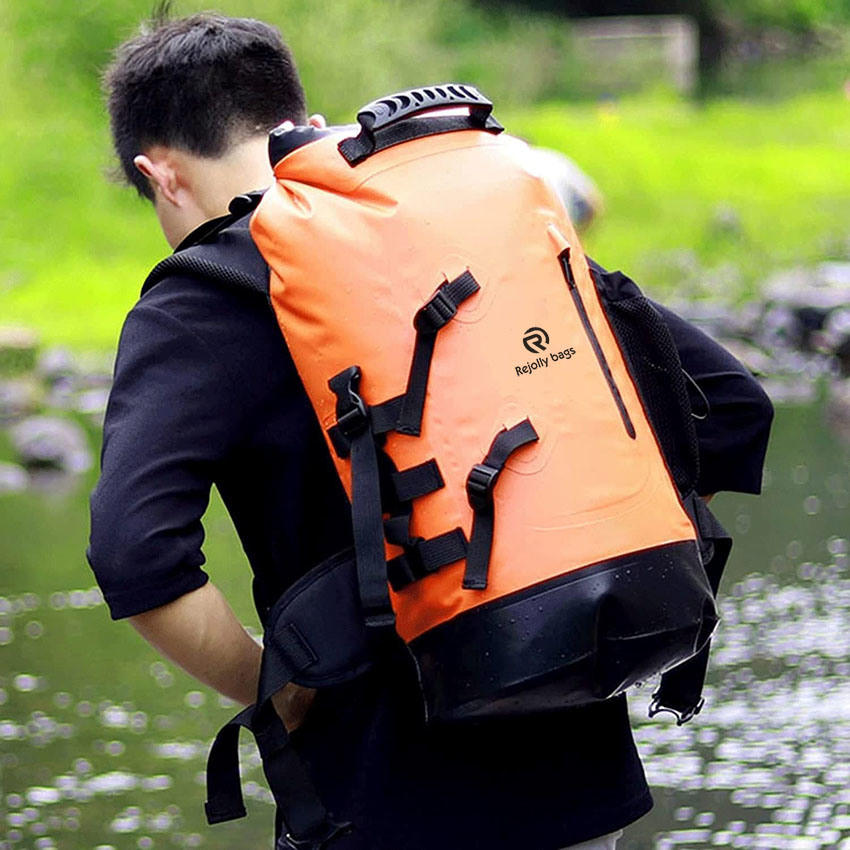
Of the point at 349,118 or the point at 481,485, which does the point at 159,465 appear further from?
the point at 349,118

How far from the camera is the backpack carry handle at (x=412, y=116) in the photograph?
5.72 ft

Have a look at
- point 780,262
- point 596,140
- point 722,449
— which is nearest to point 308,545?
point 722,449

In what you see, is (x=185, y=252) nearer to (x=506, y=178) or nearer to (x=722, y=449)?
(x=506, y=178)

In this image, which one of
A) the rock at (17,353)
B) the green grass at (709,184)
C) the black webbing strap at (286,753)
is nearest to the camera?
the black webbing strap at (286,753)

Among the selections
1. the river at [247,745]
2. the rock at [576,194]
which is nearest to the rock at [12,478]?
the river at [247,745]

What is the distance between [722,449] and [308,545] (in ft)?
1.74

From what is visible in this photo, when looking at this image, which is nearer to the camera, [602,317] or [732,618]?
[602,317]

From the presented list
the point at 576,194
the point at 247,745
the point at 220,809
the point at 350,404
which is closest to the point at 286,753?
the point at 220,809

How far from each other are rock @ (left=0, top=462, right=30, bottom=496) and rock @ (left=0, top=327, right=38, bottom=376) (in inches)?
131

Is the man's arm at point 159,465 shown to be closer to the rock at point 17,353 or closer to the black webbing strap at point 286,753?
the black webbing strap at point 286,753

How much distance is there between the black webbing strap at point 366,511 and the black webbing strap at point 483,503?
8 cm

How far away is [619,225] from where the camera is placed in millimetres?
19438

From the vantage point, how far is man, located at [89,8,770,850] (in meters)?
1.74

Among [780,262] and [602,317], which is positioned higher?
[602,317]
